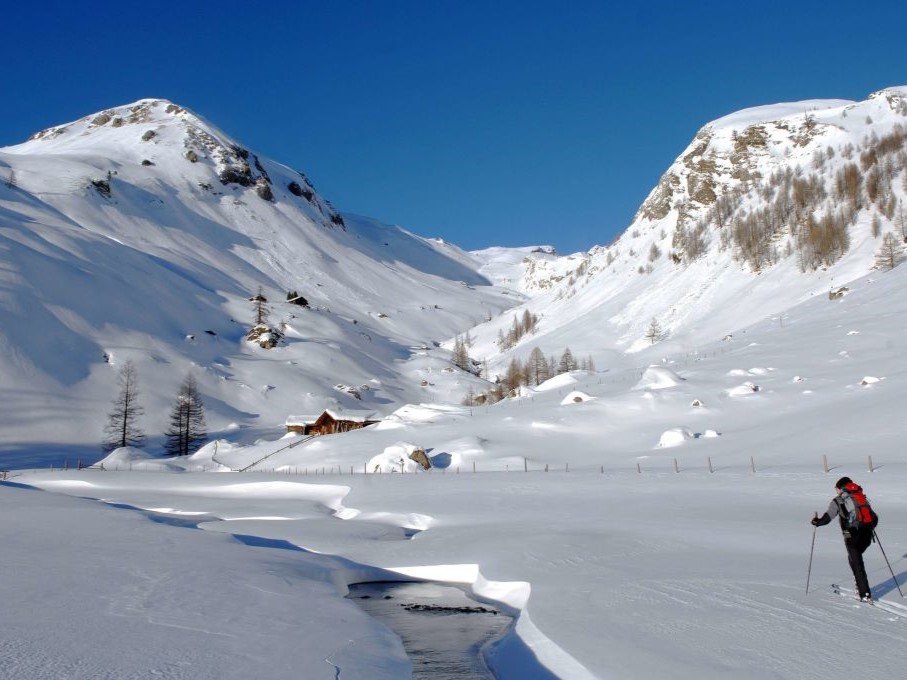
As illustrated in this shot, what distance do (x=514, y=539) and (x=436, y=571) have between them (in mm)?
2664

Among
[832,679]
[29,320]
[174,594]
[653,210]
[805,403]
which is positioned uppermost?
[653,210]

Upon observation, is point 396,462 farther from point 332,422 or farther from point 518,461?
point 332,422

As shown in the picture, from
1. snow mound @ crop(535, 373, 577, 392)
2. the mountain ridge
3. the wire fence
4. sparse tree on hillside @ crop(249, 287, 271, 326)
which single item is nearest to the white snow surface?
the wire fence

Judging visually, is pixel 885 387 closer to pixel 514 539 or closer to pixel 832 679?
pixel 514 539

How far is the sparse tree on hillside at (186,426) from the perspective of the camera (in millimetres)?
78312

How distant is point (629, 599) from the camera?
12.5m

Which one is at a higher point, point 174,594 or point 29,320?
point 29,320

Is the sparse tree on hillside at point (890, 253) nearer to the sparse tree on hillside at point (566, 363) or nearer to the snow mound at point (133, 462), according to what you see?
the sparse tree on hillside at point (566, 363)

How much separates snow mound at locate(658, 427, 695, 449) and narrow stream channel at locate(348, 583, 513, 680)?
30243 millimetres

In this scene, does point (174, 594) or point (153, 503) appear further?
point (153, 503)

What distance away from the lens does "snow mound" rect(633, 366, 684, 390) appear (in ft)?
189

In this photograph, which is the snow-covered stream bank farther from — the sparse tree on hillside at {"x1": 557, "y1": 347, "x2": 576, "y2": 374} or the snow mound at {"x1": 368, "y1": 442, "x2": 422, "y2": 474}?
the sparse tree on hillside at {"x1": 557, "y1": 347, "x2": 576, "y2": 374}

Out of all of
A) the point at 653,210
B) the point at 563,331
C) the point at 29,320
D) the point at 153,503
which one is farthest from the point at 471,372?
the point at 153,503

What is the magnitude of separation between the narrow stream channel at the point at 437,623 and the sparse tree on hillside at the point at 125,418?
66.9 metres
